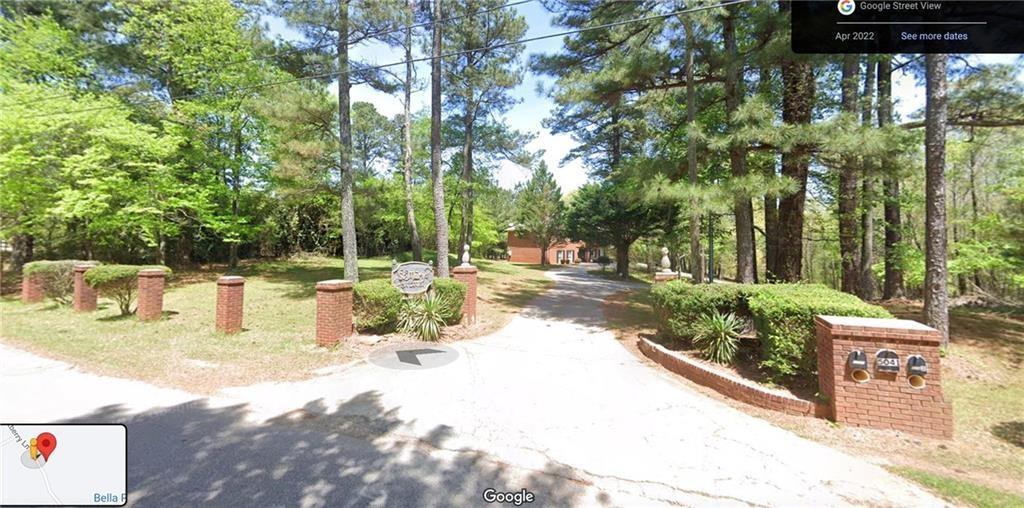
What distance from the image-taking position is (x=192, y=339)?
6.72 metres

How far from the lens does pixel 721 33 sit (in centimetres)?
862

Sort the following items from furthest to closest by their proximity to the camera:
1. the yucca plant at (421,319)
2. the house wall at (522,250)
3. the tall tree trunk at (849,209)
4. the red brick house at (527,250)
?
the house wall at (522,250) < the red brick house at (527,250) < the tall tree trunk at (849,209) < the yucca plant at (421,319)

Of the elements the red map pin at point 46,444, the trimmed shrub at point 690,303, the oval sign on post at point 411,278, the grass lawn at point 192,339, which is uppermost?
the oval sign on post at point 411,278

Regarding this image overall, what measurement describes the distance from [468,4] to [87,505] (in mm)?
15339

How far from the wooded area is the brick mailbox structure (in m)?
3.82

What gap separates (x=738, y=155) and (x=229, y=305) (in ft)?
37.0

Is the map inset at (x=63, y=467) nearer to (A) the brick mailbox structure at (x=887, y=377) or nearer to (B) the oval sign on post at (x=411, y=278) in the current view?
(B) the oval sign on post at (x=411, y=278)

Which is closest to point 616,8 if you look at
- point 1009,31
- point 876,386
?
point 1009,31

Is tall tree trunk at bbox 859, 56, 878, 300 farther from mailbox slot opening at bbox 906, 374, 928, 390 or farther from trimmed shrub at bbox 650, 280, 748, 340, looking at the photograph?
mailbox slot opening at bbox 906, 374, 928, 390

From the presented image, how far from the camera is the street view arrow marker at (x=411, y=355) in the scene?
5.84 metres

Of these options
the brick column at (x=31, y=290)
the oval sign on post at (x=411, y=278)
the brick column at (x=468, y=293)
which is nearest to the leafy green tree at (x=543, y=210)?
the brick column at (x=468, y=293)

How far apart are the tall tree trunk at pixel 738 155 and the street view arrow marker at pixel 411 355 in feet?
22.8

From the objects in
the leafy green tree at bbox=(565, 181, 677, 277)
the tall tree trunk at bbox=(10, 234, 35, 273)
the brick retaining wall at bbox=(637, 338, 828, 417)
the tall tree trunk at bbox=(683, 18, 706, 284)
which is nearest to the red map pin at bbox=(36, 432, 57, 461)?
the brick retaining wall at bbox=(637, 338, 828, 417)

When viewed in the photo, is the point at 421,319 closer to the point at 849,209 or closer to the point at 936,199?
the point at 936,199
